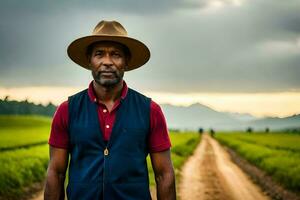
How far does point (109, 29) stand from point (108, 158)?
0.83 metres

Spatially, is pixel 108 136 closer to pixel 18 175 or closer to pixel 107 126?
pixel 107 126

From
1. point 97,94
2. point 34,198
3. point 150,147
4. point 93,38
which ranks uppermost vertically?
point 93,38

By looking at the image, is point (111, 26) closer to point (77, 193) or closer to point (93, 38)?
point (93, 38)

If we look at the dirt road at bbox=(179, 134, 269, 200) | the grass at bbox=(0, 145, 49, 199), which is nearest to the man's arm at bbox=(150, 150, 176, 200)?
the dirt road at bbox=(179, 134, 269, 200)

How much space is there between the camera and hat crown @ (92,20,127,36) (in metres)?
3.38

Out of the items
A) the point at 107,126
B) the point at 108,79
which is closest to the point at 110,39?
the point at 108,79

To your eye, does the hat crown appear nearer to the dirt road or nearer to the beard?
the beard

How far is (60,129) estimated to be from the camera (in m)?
3.25

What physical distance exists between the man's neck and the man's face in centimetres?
4

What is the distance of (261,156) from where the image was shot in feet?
78.6

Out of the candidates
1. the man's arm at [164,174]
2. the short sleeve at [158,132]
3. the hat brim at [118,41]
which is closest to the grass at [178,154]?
the hat brim at [118,41]

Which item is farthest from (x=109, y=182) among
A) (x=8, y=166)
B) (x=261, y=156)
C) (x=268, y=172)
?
(x=261, y=156)

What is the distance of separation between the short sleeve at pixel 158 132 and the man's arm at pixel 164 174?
0.05 m

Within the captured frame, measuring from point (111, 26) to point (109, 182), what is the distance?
993 mm
